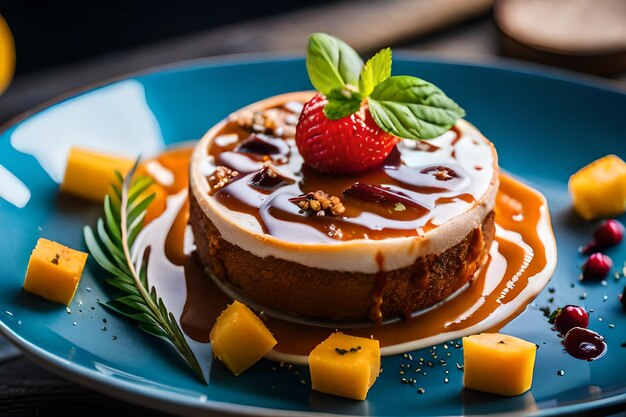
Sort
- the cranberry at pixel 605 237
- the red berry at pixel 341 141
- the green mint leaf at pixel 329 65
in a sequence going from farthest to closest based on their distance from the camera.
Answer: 1. the cranberry at pixel 605 237
2. the green mint leaf at pixel 329 65
3. the red berry at pixel 341 141

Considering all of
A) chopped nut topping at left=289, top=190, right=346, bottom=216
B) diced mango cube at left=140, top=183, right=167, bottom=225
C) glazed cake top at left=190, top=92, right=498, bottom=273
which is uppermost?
chopped nut topping at left=289, top=190, right=346, bottom=216

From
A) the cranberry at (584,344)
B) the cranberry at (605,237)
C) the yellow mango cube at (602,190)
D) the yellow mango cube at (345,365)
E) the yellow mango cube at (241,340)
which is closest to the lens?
the yellow mango cube at (345,365)

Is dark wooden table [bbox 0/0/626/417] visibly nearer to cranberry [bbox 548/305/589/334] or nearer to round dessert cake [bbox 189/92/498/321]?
round dessert cake [bbox 189/92/498/321]

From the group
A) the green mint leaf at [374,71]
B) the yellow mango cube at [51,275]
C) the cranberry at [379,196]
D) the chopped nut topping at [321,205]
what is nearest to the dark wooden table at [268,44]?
the green mint leaf at [374,71]

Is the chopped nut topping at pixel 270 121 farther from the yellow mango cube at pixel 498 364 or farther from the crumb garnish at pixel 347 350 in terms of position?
the yellow mango cube at pixel 498 364

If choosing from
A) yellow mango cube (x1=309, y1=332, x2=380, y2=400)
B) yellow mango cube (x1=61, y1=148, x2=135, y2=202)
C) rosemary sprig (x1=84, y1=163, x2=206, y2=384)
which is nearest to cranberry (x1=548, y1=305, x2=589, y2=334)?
yellow mango cube (x1=309, y1=332, x2=380, y2=400)

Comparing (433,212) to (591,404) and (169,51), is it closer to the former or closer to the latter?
(591,404)

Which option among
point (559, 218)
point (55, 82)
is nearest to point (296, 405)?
point (559, 218)
